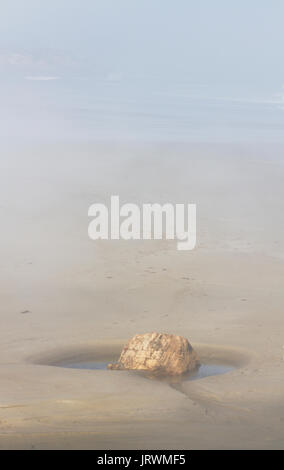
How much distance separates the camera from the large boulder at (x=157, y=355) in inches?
399

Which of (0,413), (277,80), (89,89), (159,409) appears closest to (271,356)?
(159,409)

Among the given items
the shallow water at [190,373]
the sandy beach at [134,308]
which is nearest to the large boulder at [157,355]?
the shallow water at [190,373]

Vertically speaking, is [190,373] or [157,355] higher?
[157,355]

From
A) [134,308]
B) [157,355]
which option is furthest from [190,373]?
[134,308]

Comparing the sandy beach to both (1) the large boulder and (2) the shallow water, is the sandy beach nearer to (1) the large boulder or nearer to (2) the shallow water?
(2) the shallow water

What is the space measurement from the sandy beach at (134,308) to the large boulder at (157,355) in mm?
305

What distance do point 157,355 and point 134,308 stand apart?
9.96 feet

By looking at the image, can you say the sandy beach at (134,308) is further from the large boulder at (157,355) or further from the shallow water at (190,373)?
the large boulder at (157,355)

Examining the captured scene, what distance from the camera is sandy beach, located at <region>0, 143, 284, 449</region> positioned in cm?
865

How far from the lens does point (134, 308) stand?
1312 centimetres

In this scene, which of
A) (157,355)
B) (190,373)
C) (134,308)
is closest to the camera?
(157,355)

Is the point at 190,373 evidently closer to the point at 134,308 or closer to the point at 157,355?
the point at 157,355

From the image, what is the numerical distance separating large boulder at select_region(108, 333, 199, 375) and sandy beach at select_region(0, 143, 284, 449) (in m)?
0.31
